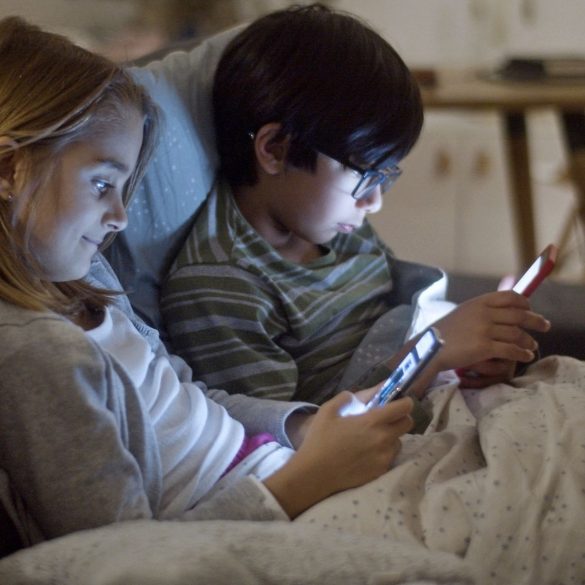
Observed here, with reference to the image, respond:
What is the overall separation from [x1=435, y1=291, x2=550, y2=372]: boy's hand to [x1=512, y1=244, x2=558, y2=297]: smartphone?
0.04ft

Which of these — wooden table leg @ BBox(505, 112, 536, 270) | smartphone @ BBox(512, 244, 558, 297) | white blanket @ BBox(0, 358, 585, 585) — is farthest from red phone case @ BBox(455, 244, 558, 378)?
wooden table leg @ BBox(505, 112, 536, 270)

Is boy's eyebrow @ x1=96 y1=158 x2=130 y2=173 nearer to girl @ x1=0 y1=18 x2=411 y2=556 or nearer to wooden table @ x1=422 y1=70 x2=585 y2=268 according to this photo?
girl @ x1=0 y1=18 x2=411 y2=556

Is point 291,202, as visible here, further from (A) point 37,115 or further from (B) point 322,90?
(A) point 37,115

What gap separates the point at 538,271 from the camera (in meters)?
1.04

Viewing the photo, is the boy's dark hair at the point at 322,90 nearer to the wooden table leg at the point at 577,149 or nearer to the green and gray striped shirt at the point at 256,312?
the green and gray striped shirt at the point at 256,312

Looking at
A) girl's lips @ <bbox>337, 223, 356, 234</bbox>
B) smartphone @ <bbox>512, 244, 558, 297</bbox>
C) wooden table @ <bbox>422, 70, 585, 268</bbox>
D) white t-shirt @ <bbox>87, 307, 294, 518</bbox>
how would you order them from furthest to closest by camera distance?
wooden table @ <bbox>422, 70, 585, 268</bbox>, girl's lips @ <bbox>337, 223, 356, 234</bbox>, smartphone @ <bbox>512, 244, 558, 297</bbox>, white t-shirt @ <bbox>87, 307, 294, 518</bbox>

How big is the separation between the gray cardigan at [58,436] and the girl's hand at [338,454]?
0.12 m

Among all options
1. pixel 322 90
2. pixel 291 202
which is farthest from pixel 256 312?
pixel 322 90

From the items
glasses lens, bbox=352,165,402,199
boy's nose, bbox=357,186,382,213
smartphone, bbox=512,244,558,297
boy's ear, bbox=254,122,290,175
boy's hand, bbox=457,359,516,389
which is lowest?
boy's hand, bbox=457,359,516,389

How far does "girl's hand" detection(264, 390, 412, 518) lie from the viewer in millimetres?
798

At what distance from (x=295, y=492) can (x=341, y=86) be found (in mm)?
481

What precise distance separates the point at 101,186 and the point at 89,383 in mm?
178

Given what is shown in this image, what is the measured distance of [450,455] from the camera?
0.83 meters

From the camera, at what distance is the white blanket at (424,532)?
24.9 inches
